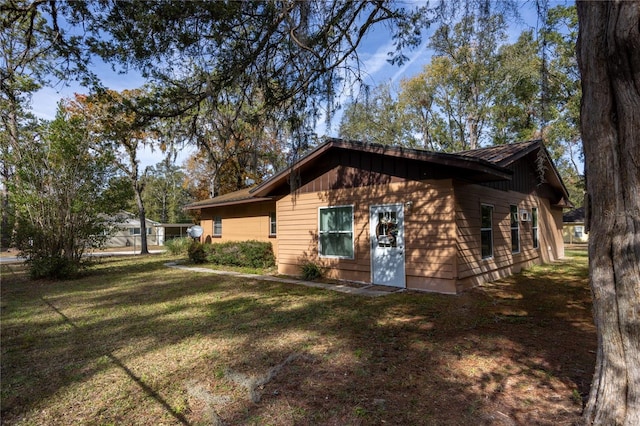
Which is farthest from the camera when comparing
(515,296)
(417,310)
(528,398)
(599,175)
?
(515,296)

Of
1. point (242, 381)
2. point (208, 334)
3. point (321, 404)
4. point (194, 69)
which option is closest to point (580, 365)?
point (321, 404)

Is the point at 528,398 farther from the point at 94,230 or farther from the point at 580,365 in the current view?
the point at 94,230

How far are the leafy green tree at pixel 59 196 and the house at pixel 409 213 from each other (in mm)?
5000

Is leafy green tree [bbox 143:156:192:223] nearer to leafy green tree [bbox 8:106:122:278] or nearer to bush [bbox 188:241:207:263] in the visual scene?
bush [bbox 188:241:207:263]

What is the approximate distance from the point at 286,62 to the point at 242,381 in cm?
434

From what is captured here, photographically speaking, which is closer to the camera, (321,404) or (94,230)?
(321,404)

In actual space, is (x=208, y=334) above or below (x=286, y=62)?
below

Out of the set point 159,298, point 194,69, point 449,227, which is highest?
point 194,69

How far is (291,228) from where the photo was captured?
1009 centimetres

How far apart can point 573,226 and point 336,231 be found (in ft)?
90.3

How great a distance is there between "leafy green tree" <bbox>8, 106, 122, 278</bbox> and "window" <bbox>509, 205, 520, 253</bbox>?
1214 centimetres

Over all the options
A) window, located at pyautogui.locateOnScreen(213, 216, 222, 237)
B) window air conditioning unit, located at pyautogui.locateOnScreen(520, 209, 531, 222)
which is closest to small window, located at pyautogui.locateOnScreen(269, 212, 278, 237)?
window, located at pyautogui.locateOnScreen(213, 216, 222, 237)

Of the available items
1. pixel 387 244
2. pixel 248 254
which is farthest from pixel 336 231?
pixel 248 254

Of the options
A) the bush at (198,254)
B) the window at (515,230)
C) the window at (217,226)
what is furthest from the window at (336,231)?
the window at (217,226)
